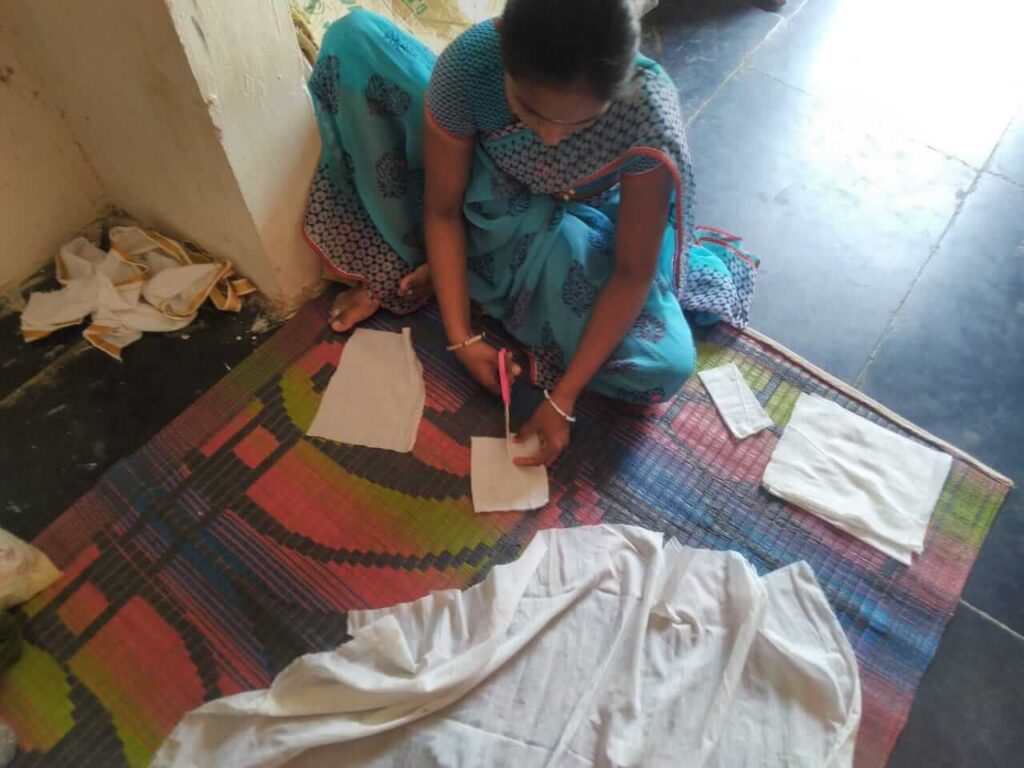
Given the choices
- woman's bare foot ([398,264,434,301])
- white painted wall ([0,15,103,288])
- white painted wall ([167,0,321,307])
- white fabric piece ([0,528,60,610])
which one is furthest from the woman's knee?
white painted wall ([0,15,103,288])

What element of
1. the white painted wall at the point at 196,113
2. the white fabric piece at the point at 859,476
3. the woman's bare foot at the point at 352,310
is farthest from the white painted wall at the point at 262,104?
the white fabric piece at the point at 859,476

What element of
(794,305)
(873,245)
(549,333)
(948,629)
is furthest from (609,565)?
(873,245)

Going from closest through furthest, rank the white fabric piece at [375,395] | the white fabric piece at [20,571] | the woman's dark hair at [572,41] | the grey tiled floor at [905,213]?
the woman's dark hair at [572,41] → the white fabric piece at [20,571] → the grey tiled floor at [905,213] → the white fabric piece at [375,395]

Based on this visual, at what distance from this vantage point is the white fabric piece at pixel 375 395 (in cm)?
120

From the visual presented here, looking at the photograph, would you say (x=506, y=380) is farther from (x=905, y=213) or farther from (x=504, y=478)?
(x=905, y=213)

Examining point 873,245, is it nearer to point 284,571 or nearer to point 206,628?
point 284,571

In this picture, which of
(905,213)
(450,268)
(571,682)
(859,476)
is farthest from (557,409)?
(905,213)

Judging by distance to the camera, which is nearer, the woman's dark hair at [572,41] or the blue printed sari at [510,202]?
the woman's dark hair at [572,41]

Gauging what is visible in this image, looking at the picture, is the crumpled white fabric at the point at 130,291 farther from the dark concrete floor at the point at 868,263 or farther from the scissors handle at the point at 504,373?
the scissors handle at the point at 504,373

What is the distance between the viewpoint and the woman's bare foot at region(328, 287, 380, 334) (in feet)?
4.25

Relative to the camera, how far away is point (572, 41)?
665 millimetres

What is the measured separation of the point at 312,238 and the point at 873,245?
116 cm

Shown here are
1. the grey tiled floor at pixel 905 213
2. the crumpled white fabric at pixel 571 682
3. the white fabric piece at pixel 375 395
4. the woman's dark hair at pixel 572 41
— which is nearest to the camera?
the woman's dark hair at pixel 572 41

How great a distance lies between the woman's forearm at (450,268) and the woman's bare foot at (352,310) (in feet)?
0.48
